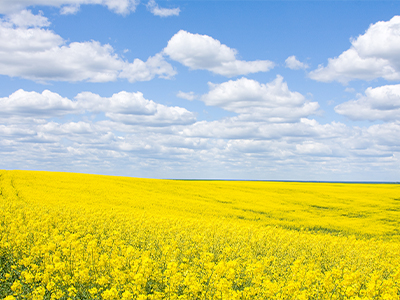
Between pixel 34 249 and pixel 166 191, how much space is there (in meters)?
20.6

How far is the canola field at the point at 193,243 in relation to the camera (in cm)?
496

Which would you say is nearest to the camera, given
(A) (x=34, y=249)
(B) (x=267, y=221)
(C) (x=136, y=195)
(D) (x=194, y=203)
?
(A) (x=34, y=249)

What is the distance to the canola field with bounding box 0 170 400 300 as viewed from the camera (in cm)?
496

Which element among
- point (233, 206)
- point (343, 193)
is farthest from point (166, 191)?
point (343, 193)

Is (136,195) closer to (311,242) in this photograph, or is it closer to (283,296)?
(311,242)

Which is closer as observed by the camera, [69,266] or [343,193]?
[69,266]

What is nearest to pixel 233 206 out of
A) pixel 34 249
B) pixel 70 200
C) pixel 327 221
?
Answer: pixel 327 221

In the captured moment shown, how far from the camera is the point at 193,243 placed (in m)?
8.46

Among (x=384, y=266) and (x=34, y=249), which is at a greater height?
(x=34, y=249)

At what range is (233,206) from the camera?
72.2ft

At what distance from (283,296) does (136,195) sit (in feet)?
64.9

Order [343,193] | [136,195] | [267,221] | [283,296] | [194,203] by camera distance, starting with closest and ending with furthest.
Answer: [283,296], [267,221], [194,203], [136,195], [343,193]

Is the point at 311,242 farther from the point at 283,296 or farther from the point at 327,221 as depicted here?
the point at 327,221

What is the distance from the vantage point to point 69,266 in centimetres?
563
